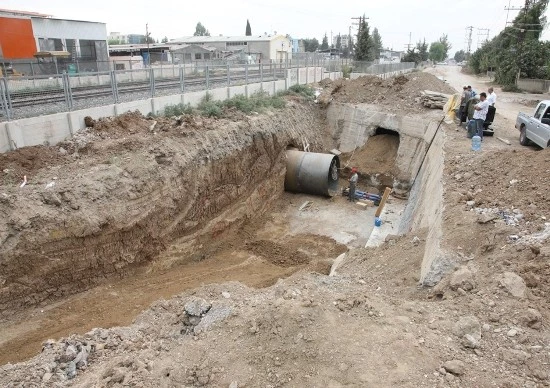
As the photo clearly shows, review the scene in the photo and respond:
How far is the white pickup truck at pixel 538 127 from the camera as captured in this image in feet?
42.1

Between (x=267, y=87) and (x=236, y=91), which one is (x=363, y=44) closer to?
(x=267, y=87)

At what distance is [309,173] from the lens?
1861 centimetres

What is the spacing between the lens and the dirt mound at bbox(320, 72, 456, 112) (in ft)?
74.7

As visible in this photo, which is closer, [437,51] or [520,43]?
[520,43]

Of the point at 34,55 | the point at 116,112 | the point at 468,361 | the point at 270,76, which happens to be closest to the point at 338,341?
the point at 468,361

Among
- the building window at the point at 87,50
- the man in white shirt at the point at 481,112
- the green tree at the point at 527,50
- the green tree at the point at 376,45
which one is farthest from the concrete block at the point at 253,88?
the green tree at the point at 376,45

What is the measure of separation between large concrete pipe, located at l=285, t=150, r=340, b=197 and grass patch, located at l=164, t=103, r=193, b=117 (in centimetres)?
559

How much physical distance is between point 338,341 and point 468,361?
5.26 ft

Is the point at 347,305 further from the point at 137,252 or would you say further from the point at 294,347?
the point at 137,252

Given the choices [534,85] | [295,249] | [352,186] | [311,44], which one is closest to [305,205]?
[352,186]

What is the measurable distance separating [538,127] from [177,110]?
12651mm

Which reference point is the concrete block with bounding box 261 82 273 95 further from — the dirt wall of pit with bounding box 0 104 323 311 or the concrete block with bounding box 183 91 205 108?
the dirt wall of pit with bounding box 0 104 323 311

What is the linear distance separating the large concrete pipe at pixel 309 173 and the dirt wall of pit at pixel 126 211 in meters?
2.54

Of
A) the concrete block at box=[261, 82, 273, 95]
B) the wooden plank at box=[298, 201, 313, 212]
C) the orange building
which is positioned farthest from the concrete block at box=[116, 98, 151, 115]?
the orange building
